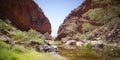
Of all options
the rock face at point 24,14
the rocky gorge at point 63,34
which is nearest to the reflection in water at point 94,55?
the rocky gorge at point 63,34

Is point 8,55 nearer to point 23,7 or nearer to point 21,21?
point 21,21

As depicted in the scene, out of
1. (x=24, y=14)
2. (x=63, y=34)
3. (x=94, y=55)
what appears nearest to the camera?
(x=94, y=55)

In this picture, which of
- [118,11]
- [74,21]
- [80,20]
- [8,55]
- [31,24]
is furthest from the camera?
[74,21]

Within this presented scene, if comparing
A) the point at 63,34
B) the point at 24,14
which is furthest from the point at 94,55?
the point at 63,34

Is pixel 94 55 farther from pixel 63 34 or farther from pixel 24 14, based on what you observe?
pixel 63 34

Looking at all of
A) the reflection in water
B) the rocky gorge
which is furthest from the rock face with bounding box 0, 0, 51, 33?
the reflection in water

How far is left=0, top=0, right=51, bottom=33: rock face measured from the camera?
70.7 metres

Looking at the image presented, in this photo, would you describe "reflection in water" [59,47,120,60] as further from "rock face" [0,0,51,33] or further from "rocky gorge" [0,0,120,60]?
"rock face" [0,0,51,33]

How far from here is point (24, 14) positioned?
281ft

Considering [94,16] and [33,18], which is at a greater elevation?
[33,18]

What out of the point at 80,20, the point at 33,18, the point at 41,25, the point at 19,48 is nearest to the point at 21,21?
the point at 33,18

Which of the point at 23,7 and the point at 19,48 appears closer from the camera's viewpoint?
the point at 19,48

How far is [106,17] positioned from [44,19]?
79.4 m

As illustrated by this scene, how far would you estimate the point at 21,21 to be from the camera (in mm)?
82000
